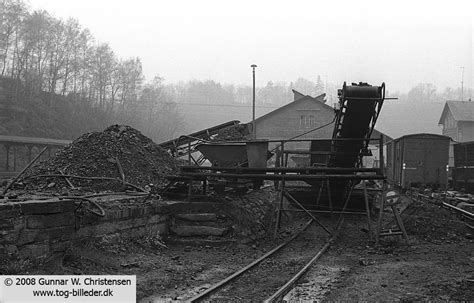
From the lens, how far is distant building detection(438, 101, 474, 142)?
51344 mm

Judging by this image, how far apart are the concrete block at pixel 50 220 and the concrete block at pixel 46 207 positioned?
67 millimetres

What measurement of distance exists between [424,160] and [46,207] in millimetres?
18714

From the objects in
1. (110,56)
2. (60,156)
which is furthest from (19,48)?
(60,156)

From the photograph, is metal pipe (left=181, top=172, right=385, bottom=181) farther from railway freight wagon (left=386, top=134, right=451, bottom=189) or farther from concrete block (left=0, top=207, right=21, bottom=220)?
railway freight wagon (left=386, top=134, right=451, bottom=189)

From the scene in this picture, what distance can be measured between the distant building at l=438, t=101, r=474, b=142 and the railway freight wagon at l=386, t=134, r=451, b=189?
33766mm

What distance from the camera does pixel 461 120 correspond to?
51.3 meters

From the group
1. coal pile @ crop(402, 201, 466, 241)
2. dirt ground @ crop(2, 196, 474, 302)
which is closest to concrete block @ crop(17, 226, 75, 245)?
dirt ground @ crop(2, 196, 474, 302)

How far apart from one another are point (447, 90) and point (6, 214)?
345ft

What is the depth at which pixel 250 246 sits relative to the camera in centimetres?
1035

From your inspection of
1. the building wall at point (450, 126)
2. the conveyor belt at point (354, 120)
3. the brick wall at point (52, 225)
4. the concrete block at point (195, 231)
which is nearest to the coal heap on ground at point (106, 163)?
the concrete block at point (195, 231)

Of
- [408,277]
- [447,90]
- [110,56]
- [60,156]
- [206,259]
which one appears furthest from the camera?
[447,90]

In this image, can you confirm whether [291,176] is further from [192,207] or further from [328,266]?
[328,266]

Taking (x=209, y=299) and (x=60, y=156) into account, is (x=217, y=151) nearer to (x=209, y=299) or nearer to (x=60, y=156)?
(x=60, y=156)

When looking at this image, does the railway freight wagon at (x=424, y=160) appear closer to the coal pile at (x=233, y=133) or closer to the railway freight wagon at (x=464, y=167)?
the railway freight wagon at (x=464, y=167)
